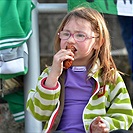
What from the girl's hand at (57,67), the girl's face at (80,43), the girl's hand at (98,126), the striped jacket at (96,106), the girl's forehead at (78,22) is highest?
the girl's forehead at (78,22)

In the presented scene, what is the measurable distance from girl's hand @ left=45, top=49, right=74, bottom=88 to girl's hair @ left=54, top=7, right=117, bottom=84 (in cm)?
21

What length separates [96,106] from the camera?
212cm

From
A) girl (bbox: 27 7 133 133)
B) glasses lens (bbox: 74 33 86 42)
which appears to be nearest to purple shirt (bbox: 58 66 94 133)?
girl (bbox: 27 7 133 133)

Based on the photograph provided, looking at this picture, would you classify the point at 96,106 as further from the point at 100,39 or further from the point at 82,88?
the point at 100,39

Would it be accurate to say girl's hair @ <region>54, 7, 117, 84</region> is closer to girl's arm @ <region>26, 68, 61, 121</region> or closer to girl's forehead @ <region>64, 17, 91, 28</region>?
girl's forehead @ <region>64, 17, 91, 28</region>

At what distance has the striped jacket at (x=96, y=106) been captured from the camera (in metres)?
2.06

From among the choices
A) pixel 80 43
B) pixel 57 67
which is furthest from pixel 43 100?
pixel 80 43

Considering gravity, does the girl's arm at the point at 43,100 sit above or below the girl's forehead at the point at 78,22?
below

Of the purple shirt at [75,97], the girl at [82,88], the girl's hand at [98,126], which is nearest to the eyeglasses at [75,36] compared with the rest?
the girl at [82,88]

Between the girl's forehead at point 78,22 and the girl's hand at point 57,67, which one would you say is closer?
the girl's hand at point 57,67

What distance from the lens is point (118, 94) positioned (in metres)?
2.16

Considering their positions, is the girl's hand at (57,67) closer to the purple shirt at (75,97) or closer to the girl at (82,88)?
the girl at (82,88)

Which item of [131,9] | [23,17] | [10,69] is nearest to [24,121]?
[10,69]

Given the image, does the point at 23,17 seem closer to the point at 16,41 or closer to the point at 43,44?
the point at 16,41
